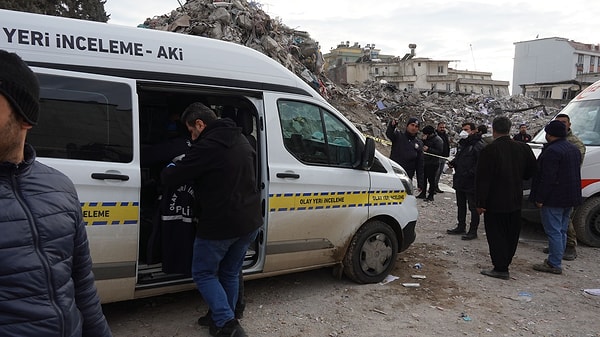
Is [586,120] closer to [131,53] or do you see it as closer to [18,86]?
[131,53]

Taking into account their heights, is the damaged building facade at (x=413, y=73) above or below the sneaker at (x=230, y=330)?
above

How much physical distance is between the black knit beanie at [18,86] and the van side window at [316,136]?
8.96 feet

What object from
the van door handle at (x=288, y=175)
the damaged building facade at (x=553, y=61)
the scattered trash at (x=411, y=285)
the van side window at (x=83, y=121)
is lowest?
the scattered trash at (x=411, y=285)

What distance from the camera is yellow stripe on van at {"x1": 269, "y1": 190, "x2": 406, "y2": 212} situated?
12.9 ft

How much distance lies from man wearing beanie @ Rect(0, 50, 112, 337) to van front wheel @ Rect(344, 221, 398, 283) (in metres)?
3.32

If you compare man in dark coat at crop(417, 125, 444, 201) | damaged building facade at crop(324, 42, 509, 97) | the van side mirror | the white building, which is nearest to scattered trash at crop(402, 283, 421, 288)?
the van side mirror

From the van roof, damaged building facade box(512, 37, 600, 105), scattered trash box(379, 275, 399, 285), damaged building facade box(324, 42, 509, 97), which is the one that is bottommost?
scattered trash box(379, 275, 399, 285)

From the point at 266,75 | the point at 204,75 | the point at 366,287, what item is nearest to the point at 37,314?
the point at 204,75

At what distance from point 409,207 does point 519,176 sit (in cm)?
135

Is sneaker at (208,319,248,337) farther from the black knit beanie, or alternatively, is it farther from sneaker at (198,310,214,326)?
the black knit beanie

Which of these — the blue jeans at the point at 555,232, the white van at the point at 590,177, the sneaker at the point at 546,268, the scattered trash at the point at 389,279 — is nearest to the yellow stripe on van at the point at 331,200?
the scattered trash at the point at 389,279

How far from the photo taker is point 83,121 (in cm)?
309

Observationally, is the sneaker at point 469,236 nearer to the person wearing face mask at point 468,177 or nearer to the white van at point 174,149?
the person wearing face mask at point 468,177

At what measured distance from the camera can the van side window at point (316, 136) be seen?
4.08m
